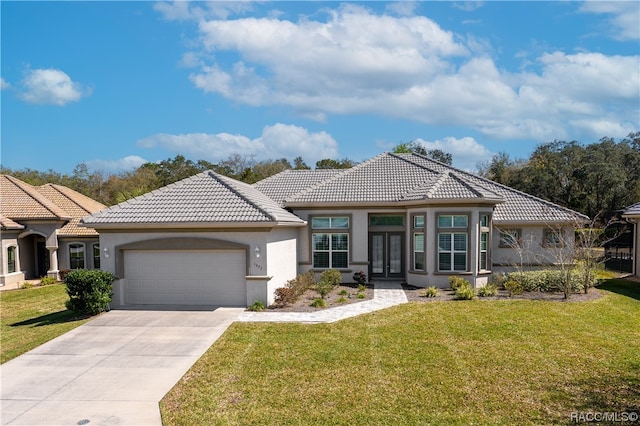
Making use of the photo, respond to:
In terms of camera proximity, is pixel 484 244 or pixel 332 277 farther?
pixel 332 277

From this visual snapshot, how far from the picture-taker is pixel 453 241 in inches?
680

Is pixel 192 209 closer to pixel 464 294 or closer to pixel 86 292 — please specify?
pixel 86 292

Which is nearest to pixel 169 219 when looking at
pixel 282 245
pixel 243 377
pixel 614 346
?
pixel 282 245

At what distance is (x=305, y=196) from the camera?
19734 mm

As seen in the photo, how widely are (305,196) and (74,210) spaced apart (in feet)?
53.2

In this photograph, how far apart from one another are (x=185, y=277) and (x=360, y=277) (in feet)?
25.3

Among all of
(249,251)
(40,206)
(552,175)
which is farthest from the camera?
(552,175)

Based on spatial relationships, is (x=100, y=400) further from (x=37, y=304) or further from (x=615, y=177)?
(x=615, y=177)

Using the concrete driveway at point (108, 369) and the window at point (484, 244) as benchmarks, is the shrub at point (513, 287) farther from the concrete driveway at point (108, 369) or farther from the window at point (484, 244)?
the concrete driveway at point (108, 369)

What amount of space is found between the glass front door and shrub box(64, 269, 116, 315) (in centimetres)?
1124

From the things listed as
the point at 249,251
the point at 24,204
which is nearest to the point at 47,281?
the point at 24,204

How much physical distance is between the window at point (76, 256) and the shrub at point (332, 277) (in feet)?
49.9

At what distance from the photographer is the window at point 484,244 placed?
1751 cm

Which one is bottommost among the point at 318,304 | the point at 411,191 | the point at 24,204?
the point at 318,304
